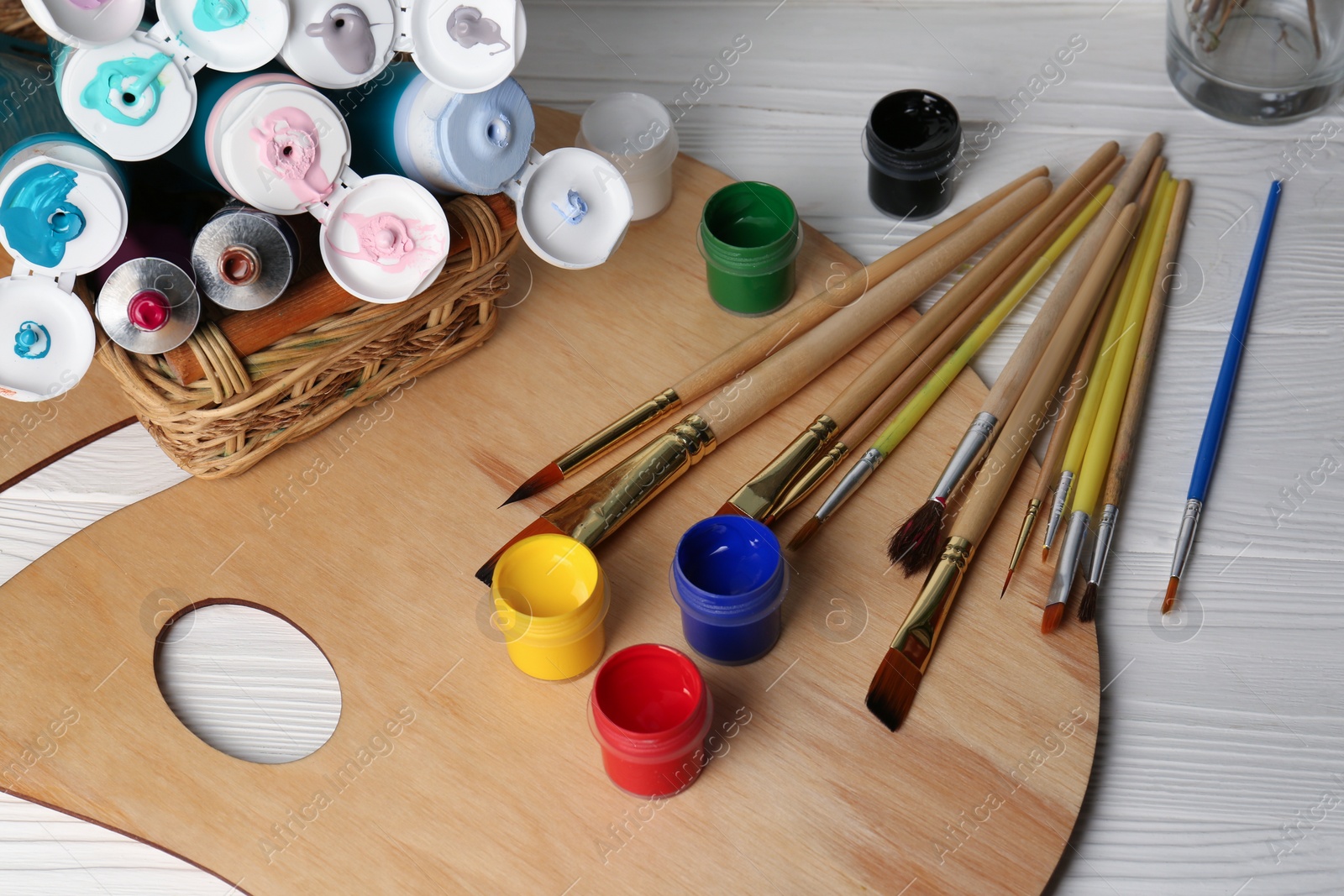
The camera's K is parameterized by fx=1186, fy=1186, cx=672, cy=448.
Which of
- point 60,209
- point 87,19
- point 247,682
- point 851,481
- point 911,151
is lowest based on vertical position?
point 247,682

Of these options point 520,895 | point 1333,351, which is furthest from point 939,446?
point 520,895

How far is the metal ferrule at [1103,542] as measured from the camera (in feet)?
3.00

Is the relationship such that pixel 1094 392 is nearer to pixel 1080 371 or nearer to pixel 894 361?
pixel 1080 371

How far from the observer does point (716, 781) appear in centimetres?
83

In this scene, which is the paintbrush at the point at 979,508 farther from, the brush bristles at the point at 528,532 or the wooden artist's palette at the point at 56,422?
the wooden artist's palette at the point at 56,422

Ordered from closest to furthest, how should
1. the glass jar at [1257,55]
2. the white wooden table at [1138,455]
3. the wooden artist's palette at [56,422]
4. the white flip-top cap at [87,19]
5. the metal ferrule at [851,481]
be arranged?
the white flip-top cap at [87,19], the white wooden table at [1138,455], the metal ferrule at [851,481], the wooden artist's palette at [56,422], the glass jar at [1257,55]

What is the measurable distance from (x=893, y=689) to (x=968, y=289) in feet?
1.28

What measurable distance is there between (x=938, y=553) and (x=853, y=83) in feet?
2.02

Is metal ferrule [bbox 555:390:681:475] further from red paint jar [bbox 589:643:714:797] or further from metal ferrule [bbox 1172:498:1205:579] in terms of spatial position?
metal ferrule [bbox 1172:498:1205:579]

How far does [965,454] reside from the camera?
37.6 inches

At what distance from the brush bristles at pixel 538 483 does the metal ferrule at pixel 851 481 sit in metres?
0.22

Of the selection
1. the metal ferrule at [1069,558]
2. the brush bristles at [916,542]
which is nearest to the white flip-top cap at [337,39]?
the brush bristles at [916,542]

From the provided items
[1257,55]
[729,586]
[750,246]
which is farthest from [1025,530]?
[1257,55]

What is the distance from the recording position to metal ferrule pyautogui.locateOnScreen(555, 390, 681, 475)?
0.98m
